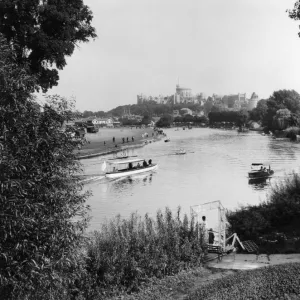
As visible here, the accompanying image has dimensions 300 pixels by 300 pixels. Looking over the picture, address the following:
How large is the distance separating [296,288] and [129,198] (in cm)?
2391

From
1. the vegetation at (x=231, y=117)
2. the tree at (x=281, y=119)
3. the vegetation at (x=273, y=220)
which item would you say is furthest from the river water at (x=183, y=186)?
the vegetation at (x=231, y=117)

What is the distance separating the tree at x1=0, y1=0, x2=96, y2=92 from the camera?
18.9 metres

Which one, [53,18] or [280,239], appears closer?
[280,239]

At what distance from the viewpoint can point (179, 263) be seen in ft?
40.4

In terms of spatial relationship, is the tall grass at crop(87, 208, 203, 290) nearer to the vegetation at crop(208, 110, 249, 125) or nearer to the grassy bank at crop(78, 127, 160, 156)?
the grassy bank at crop(78, 127, 160, 156)

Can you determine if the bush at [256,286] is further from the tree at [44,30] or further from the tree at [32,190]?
the tree at [44,30]

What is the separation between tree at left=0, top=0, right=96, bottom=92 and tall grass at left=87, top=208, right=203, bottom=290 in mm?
10248

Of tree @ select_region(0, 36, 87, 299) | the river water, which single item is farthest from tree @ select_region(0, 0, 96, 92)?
tree @ select_region(0, 36, 87, 299)

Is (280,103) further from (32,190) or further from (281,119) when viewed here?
(32,190)

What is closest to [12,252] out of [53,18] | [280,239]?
[280,239]

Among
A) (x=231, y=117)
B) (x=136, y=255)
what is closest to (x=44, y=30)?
(x=136, y=255)

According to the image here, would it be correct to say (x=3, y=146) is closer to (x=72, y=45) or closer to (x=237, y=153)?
(x=72, y=45)

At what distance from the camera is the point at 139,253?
11438mm

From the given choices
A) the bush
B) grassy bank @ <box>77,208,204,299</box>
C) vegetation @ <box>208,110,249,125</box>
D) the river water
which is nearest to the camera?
the bush
